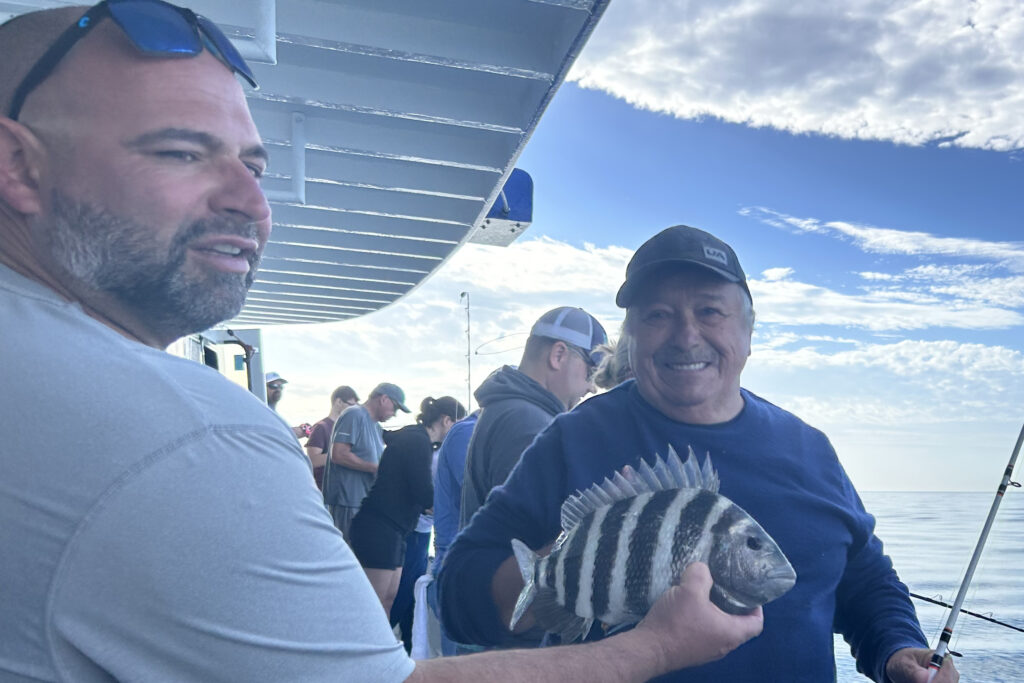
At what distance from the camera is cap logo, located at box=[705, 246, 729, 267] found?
1.71 metres

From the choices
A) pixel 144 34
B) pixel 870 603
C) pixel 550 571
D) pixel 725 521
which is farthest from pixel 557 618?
pixel 144 34

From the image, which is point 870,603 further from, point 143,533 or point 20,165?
point 20,165

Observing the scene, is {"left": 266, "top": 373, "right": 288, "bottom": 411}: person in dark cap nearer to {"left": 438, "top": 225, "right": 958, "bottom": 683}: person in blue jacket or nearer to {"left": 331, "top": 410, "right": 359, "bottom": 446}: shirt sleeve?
{"left": 331, "top": 410, "right": 359, "bottom": 446}: shirt sleeve

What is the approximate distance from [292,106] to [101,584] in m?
3.72

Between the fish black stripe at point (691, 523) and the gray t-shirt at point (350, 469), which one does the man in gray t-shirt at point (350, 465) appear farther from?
the fish black stripe at point (691, 523)

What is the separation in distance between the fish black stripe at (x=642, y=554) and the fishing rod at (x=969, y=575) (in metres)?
0.65

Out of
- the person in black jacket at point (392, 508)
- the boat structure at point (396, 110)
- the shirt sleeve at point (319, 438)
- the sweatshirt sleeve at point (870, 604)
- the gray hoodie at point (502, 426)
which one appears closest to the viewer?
the sweatshirt sleeve at point (870, 604)

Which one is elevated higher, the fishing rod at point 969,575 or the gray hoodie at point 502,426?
the gray hoodie at point 502,426

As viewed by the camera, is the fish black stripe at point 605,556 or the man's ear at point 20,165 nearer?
the man's ear at point 20,165

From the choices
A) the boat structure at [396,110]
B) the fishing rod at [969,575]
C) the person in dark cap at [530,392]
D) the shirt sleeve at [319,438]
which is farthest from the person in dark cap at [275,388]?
the fishing rod at [969,575]

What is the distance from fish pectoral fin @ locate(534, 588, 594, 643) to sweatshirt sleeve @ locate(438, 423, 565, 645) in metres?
0.21

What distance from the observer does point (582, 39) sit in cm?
340

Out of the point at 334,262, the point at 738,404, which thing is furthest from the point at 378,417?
the point at 738,404

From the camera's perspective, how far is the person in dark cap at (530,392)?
267 cm
